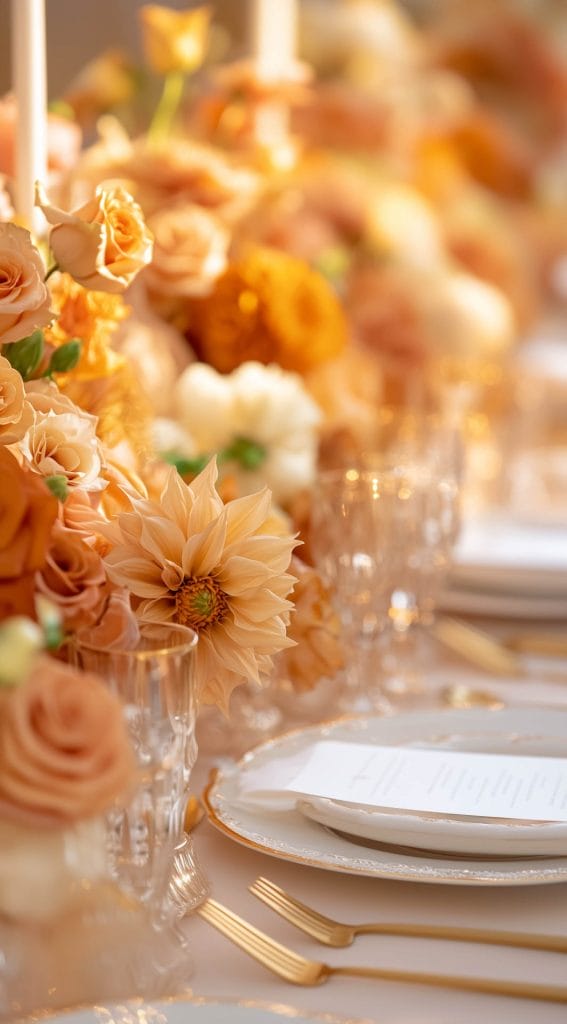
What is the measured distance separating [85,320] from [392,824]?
375 millimetres

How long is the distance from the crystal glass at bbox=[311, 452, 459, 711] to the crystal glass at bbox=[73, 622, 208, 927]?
0.41m

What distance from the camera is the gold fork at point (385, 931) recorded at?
0.59m

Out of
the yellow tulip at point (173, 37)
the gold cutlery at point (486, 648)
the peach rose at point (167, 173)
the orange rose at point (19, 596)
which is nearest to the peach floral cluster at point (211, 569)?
the orange rose at point (19, 596)

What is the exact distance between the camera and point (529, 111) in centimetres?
254

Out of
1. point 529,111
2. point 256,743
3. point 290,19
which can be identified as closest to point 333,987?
point 256,743

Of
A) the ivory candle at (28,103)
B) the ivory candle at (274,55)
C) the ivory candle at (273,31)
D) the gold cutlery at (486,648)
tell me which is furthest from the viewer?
the ivory candle at (273,31)

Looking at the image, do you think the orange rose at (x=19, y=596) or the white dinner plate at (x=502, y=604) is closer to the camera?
the orange rose at (x=19, y=596)

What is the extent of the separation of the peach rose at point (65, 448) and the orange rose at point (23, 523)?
0.11 m

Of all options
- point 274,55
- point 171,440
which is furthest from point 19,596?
point 274,55

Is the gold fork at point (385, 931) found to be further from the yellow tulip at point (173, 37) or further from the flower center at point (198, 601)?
the yellow tulip at point (173, 37)

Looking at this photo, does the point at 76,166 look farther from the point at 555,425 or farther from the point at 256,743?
the point at 555,425

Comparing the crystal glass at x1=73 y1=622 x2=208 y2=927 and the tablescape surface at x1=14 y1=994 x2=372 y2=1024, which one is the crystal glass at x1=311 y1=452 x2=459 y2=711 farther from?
the tablescape surface at x1=14 y1=994 x2=372 y2=1024

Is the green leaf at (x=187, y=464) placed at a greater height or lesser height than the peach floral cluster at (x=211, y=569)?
lesser

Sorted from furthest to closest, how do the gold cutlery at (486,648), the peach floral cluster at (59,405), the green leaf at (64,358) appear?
1. the gold cutlery at (486,648)
2. the green leaf at (64,358)
3. the peach floral cluster at (59,405)
